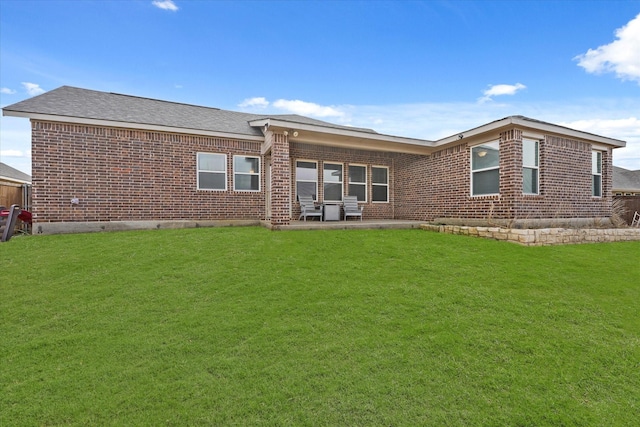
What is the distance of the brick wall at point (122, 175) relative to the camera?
28.2ft

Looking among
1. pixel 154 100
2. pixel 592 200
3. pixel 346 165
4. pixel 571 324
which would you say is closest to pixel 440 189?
pixel 346 165

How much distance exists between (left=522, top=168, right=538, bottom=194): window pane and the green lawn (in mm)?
3392

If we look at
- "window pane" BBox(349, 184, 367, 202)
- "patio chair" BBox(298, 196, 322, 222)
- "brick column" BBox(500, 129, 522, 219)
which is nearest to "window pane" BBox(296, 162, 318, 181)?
"patio chair" BBox(298, 196, 322, 222)

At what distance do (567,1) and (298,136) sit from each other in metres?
11.4

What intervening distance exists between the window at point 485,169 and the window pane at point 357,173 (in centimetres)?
435

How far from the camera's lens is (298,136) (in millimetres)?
9195

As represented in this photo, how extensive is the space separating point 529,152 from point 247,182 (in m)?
9.50

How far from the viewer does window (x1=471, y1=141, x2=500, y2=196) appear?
905 cm

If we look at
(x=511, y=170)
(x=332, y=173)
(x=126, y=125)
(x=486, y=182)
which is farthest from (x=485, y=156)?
(x=126, y=125)

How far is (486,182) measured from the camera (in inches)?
369

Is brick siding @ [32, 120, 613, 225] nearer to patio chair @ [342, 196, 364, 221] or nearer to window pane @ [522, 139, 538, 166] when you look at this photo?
window pane @ [522, 139, 538, 166]

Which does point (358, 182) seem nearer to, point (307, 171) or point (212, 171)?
point (307, 171)

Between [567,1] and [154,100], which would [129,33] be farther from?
[567,1]

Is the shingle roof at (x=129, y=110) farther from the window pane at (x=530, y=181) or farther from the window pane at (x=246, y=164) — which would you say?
the window pane at (x=530, y=181)
